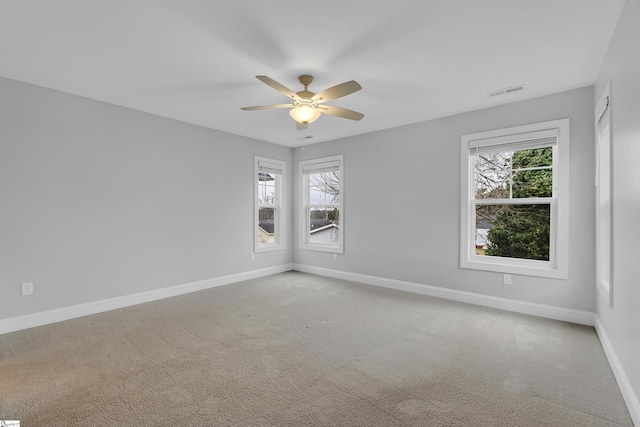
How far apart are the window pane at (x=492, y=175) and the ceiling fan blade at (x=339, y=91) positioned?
238cm

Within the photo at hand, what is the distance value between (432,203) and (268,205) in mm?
2987

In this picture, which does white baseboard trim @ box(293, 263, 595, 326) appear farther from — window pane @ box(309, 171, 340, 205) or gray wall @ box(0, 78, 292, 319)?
gray wall @ box(0, 78, 292, 319)

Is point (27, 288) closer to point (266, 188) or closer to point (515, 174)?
point (266, 188)

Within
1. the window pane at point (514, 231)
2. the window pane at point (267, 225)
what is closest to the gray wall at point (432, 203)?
the window pane at point (514, 231)

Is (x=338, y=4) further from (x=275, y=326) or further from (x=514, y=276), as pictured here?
(x=514, y=276)

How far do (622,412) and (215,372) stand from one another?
2.67 metres

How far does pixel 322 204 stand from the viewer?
5.83 m

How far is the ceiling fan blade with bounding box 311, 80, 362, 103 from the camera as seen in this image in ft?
8.00

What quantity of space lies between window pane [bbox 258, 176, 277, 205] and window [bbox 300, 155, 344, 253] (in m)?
0.58

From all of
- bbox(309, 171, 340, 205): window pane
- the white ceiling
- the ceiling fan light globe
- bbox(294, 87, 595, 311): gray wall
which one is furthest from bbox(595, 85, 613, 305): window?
bbox(309, 171, 340, 205): window pane

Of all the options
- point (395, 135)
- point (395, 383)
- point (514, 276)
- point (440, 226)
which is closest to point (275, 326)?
point (395, 383)

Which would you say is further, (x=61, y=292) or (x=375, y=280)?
(x=375, y=280)

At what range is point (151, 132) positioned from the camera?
409 cm

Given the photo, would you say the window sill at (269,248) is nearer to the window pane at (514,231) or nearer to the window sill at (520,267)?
the window sill at (520,267)
